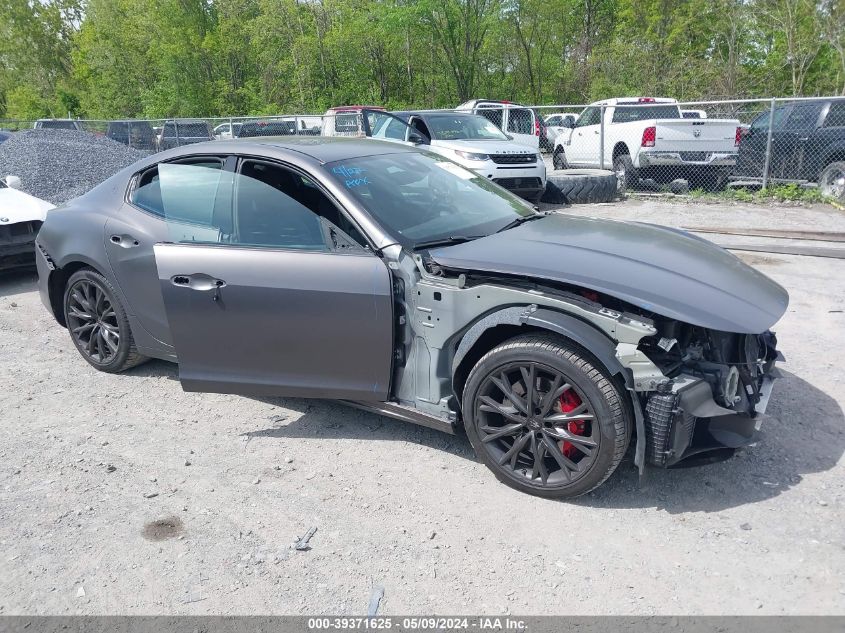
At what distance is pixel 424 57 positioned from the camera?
3616 cm

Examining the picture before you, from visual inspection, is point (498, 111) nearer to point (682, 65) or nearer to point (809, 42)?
point (682, 65)

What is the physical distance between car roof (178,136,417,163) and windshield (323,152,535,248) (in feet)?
0.27

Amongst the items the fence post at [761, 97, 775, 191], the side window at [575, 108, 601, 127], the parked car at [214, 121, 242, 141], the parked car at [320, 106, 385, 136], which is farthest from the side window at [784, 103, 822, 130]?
the parked car at [214, 121, 242, 141]

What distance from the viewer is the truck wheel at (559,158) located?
17.1 meters

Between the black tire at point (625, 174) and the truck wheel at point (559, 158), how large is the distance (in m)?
3.26

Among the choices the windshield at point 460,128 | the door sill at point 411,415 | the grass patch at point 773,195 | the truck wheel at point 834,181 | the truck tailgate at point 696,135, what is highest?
the windshield at point 460,128

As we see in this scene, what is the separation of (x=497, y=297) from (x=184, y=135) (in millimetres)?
18859

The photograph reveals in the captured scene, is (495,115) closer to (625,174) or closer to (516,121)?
(516,121)

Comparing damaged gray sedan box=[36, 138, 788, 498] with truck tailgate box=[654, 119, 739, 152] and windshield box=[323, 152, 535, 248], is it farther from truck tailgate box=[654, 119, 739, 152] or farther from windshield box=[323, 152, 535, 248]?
truck tailgate box=[654, 119, 739, 152]

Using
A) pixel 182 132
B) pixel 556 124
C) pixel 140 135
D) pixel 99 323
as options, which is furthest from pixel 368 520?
pixel 556 124

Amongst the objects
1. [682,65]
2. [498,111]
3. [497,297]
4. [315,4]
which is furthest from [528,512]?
[315,4]

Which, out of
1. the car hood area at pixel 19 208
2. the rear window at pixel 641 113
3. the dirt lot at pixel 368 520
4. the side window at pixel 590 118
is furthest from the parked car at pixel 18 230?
the side window at pixel 590 118

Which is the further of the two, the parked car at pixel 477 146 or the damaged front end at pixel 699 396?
the parked car at pixel 477 146

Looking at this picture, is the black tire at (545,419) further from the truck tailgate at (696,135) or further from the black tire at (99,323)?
the truck tailgate at (696,135)
